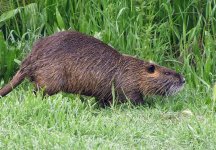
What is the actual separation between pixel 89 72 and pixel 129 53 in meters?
0.99

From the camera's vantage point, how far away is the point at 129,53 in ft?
22.9

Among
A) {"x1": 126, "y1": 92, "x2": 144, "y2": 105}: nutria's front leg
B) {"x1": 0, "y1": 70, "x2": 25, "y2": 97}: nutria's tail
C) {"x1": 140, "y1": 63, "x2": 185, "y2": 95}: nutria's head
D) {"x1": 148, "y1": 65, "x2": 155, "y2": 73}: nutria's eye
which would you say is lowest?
{"x1": 126, "y1": 92, "x2": 144, "y2": 105}: nutria's front leg

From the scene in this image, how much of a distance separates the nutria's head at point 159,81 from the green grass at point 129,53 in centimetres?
8

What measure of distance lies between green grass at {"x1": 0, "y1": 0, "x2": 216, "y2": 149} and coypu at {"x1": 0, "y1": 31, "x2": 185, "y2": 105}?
120 millimetres

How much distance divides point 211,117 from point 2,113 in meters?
1.54

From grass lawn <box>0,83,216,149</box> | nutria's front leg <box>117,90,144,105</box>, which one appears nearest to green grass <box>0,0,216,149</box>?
grass lawn <box>0,83,216,149</box>

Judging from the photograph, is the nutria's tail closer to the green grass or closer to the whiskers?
the green grass

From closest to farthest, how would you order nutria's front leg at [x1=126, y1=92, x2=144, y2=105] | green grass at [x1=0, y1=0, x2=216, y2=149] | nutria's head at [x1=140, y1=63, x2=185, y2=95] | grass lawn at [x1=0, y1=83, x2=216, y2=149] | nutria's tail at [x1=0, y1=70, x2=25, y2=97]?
grass lawn at [x1=0, y1=83, x2=216, y2=149] < green grass at [x1=0, y1=0, x2=216, y2=149] < nutria's tail at [x1=0, y1=70, x2=25, y2=97] < nutria's front leg at [x1=126, y1=92, x2=144, y2=105] < nutria's head at [x1=140, y1=63, x2=185, y2=95]

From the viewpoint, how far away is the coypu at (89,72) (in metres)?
5.97

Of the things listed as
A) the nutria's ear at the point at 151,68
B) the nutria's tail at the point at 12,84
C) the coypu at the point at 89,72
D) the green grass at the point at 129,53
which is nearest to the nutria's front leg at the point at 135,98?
the coypu at the point at 89,72

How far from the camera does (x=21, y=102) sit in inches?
216

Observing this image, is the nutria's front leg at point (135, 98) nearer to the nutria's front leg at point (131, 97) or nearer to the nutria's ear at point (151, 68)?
the nutria's front leg at point (131, 97)

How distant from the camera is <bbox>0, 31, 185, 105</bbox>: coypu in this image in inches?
235

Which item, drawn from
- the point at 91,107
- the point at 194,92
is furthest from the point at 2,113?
the point at 194,92
